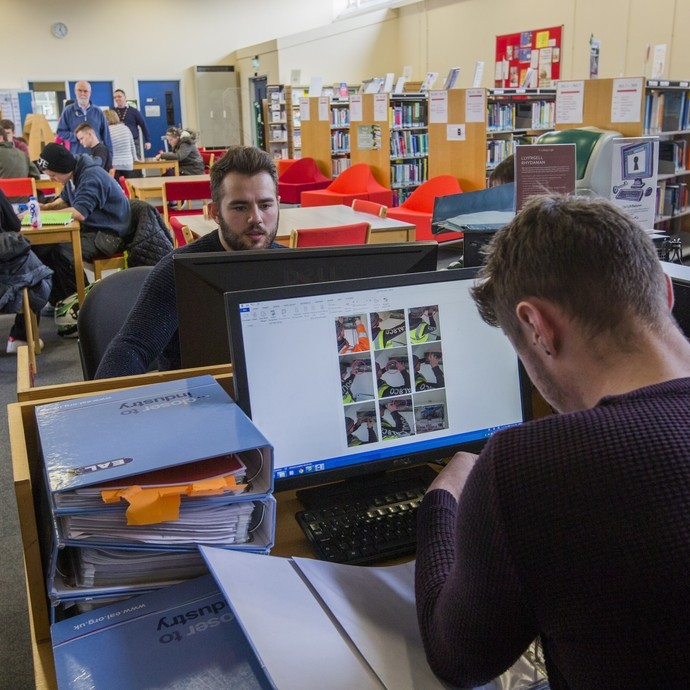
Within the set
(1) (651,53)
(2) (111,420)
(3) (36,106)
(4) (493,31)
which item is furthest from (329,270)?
(3) (36,106)

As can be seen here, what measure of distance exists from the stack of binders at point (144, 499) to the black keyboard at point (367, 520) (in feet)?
0.57

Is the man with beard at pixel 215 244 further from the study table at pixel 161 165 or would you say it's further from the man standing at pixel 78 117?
the study table at pixel 161 165

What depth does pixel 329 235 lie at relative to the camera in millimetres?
3488

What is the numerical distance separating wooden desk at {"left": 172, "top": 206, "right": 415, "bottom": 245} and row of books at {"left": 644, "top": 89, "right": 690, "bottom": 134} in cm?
317

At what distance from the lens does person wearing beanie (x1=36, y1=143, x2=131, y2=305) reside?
4953 mm

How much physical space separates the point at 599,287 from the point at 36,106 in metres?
13.7

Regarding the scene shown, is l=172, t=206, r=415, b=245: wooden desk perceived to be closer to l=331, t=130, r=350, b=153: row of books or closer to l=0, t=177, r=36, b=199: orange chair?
l=0, t=177, r=36, b=199: orange chair

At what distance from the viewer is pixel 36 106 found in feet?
41.3

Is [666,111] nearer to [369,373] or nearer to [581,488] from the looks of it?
[369,373]

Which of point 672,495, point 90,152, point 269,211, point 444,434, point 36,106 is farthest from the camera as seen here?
point 36,106

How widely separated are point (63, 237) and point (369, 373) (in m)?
4.05

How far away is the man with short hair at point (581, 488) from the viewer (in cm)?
66

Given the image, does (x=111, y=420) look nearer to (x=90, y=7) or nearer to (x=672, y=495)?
(x=672, y=495)

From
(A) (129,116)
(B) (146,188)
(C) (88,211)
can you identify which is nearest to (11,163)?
(B) (146,188)
